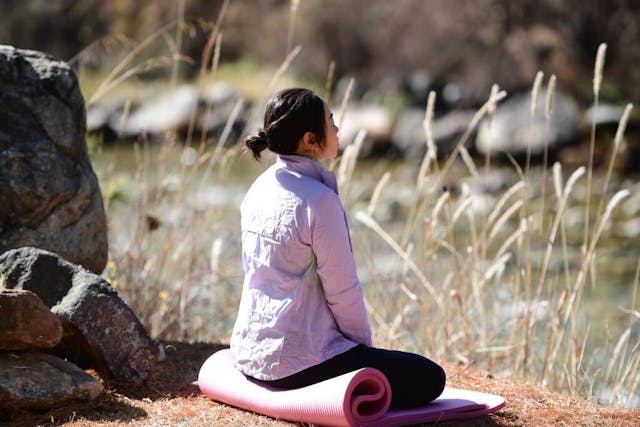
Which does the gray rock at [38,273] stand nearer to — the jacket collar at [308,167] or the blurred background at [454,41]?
the jacket collar at [308,167]

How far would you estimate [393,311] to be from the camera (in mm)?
4809

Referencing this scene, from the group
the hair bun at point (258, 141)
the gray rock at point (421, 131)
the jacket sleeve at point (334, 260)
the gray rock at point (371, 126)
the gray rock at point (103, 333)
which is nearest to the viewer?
the jacket sleeve at point (334, 260)

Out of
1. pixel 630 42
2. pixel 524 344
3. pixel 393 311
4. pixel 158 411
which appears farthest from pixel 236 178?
pixel 158 411

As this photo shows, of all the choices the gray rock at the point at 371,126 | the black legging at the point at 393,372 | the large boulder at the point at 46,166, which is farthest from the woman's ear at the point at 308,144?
the gray rock at the point at 371,126

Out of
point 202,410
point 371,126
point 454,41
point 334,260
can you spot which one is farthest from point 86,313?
point 454,41

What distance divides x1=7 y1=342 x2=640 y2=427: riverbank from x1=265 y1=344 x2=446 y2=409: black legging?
0.11 meters

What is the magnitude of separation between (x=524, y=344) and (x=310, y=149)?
→ 144 cm

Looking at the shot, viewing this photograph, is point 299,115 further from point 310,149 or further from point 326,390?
point 326,390

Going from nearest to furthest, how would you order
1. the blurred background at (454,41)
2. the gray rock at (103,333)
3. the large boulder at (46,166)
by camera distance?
the gray rock at (103,333) → the large boulder at (46,166) → the blurred background at (454,41)

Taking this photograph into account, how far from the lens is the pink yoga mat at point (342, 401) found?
2766 mm

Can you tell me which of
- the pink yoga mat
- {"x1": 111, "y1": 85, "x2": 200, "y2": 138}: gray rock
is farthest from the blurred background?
the pink yoga mat

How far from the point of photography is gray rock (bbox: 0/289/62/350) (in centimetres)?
296

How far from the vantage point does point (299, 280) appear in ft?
9.61

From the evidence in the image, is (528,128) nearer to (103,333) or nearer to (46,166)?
(46,166)
